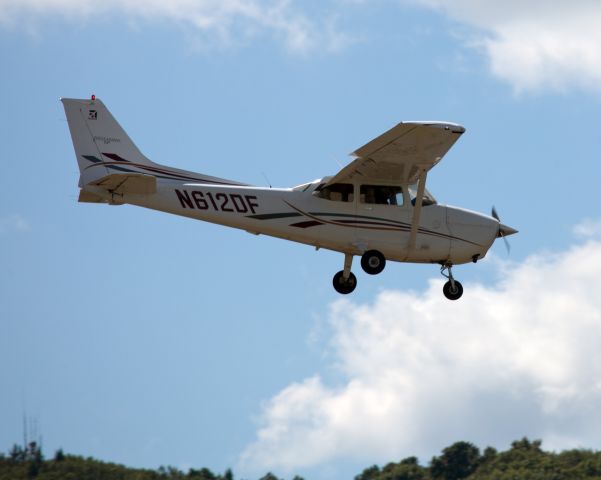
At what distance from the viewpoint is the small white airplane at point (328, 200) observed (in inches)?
992

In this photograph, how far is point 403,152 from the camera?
81.8 feet

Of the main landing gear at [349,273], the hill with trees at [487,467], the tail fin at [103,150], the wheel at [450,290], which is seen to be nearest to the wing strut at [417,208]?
the main landing gear at [349,273]

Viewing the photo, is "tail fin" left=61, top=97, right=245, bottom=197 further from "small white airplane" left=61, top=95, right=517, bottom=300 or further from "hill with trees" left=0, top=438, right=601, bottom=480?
"hill with trees" left=0, top=438, right=601, bottom=480

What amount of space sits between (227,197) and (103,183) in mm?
2355

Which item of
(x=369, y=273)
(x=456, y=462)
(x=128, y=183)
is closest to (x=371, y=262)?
(x=369, y=273)

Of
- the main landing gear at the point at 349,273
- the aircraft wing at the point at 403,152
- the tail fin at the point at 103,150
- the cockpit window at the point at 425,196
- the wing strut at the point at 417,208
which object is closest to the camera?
the aircraft wing at the point at 403,152

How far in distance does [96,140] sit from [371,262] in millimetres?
5725

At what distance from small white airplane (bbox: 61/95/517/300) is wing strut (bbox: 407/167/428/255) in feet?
0.06

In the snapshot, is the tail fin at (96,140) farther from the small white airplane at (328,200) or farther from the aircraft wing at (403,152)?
the aircraft wing at (403,152)

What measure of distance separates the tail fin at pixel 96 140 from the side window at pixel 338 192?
3348mm

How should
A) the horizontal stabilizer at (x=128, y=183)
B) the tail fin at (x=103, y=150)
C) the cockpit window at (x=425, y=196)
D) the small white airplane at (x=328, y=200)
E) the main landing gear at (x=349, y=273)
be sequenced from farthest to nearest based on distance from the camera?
the cockpit window at (x=425, y=196) → the main landing gear at (x=349, y=273) → the tail fin at (x=103, y=150) → the small white airplane at (x=328, y=200) → the horizontal stabilizer at (x=128, y=183)

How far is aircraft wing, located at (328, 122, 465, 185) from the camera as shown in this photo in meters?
24.1

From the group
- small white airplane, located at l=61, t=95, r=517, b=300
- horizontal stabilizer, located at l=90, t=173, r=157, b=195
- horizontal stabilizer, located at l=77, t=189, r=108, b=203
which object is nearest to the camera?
horizontal stabilizer, located at l=90, t=173, r=157, b=195

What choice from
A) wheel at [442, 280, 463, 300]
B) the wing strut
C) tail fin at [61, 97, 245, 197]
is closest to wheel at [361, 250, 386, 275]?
the wing strut
